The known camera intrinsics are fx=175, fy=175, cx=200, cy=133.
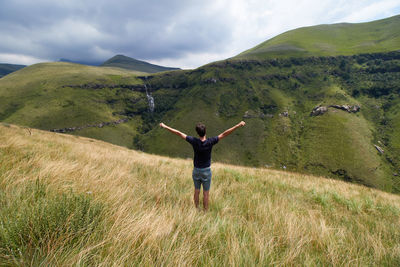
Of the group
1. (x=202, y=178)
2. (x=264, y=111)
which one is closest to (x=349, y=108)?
(x=264, y=111)

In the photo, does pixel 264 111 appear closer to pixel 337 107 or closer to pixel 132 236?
pixel 337 107

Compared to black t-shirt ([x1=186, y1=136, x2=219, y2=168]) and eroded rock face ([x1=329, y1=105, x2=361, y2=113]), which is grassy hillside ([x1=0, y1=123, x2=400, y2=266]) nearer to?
black t-shirt ([x1=186, y1=136, x2=219, y2=168])

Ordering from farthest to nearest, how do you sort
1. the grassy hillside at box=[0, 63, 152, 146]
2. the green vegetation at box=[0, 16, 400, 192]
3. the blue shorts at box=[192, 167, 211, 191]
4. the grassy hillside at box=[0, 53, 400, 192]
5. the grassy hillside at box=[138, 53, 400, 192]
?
the grassy hillside at box=[0, 63, 152, 146] < the green vegetation at box=[0, 16, 400, 192] < the grassy hillside at box=[0, 53, 400, 192] < the grassy hillside at box=[138, 53, 400, 192] < the blue shorts at box=[192, 167, 211, 191]

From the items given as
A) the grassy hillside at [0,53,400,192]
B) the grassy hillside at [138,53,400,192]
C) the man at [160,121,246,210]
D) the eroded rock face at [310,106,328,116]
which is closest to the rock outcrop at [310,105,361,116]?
the eroded rock face at [310,106,328,116]

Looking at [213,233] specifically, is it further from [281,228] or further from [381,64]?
[381,64]

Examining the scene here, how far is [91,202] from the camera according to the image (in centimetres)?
193

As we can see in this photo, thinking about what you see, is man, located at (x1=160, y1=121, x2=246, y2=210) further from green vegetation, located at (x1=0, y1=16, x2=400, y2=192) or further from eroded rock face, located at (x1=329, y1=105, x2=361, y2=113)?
eroded rock face, located at (x1=329, y1=105, x2=361, y2=113)

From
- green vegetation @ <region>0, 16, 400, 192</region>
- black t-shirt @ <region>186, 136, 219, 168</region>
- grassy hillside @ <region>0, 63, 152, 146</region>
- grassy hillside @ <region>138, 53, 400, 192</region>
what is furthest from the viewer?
grassy hillside @ <region>0, 63, 152, 146</region>

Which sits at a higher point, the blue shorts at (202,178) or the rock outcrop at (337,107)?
the blue shorts at (202,178)

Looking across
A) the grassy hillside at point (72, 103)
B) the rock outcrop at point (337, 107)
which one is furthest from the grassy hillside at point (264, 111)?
the rock outcrop at point (337, 107)

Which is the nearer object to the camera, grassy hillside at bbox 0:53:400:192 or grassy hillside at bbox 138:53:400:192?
grassy hillside at bbox 138:53:400:192

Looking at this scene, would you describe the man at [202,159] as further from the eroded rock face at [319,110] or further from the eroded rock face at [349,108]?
the eroded rock face at [349,108]

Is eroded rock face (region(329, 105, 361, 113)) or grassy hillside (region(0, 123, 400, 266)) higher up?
grassy hillside (region(0, 123, 400, 266))

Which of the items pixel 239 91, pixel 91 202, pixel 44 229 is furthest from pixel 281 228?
pixel 239 91
